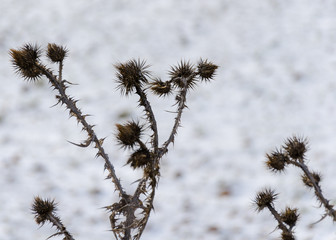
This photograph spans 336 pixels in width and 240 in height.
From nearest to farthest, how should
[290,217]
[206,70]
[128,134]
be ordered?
1. [128,134]
2. [206,70]
3. [290,217]

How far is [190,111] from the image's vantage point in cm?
667

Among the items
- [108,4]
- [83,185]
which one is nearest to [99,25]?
[108,4]

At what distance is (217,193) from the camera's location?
524cm

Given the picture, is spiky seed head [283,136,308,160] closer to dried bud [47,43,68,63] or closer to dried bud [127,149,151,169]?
dried bud [127,149,151,169]

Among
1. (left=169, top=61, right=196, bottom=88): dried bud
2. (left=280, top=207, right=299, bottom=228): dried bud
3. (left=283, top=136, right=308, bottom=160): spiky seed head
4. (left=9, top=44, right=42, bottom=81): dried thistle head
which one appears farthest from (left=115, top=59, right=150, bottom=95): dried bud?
(left=280, top=207, right=299, bottom=228): dried bud

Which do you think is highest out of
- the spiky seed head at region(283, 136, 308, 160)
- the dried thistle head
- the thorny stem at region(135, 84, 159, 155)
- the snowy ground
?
the snowy ground

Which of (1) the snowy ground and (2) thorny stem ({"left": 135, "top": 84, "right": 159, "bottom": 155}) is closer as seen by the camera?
(2) thorny stem ({"left": 135, "top": 84, "right": 159, "bottom": 155})

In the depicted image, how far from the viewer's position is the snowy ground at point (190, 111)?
4.96m

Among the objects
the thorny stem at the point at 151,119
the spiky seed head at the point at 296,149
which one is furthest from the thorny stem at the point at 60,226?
the spiky seed head at the point at 296,149

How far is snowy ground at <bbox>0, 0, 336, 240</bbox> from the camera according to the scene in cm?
496

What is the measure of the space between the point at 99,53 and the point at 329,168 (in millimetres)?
4059

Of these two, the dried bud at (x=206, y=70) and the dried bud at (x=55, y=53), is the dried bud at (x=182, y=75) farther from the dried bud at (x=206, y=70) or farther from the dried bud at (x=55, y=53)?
the dried bud at (x=55, y=53)

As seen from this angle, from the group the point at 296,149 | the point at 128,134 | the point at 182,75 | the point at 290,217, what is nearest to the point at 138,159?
the point at 128,134

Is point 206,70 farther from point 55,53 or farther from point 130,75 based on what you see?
point 55,53
